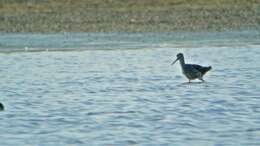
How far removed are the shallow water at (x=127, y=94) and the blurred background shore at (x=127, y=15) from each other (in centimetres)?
375

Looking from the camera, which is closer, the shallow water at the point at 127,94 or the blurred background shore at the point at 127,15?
the shallow water at the point at 127,94

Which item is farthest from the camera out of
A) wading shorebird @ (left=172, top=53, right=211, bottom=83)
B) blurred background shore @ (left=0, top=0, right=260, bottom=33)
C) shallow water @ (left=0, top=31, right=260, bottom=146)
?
blurred background shore @ (left=0, top=0, right=260, bottom=33)

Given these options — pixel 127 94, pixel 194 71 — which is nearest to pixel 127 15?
A: pixel 194 71

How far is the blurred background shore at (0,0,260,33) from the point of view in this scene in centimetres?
3012

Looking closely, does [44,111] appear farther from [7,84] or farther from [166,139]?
[7,84]

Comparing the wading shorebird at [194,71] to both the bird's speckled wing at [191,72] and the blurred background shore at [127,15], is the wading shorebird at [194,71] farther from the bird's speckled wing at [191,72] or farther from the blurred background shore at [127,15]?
the blurred background shore at [127,15]

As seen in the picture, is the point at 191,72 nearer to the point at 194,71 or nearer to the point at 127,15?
the point at 194,71

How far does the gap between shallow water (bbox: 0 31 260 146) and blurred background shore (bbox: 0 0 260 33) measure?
12.3 feet

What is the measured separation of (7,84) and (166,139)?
6386mm

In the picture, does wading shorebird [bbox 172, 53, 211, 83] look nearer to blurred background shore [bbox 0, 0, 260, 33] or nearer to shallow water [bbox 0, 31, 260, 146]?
shallow water [bbox 0, 31, 260, 146]

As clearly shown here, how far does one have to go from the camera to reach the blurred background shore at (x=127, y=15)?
3012 centimetres

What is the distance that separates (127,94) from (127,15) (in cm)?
1869

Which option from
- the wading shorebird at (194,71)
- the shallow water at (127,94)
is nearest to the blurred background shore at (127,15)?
the shallow water at (127,94)

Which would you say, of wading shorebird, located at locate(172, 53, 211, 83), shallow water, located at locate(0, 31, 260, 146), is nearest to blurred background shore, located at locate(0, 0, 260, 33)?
shallow water, located at locate(0, 31, 260, 146)
